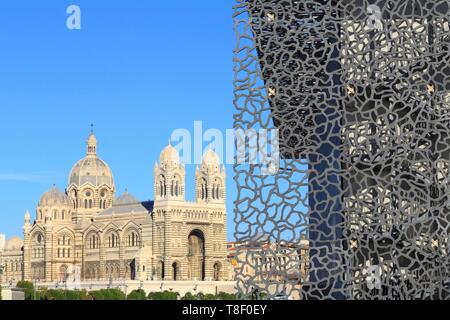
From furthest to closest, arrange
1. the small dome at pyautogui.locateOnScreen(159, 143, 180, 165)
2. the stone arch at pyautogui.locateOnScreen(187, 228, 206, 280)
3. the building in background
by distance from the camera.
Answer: the building in background < the stone arch at pyautogui.locateOnScreen(187, 228, 206, 280) < the small dome at pyautogui.locateOnScreen(159, 143, 180, 165)

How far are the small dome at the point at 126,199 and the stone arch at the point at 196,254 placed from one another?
5767 mm

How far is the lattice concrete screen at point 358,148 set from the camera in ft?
28.8

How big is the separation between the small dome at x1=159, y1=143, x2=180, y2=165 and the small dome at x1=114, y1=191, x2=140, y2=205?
18.0 ft

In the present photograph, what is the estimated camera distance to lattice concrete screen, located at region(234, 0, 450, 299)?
28.8ft

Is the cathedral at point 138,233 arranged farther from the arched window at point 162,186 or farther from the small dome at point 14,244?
the small dome at point 14,244

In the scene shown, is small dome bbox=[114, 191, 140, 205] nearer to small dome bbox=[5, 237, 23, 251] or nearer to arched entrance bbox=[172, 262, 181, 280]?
arched entrance bbox=[172, 262, 181, 280]

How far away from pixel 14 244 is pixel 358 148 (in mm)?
59097

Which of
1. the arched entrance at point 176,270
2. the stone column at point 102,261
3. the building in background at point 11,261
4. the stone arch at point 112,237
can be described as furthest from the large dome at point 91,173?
the arched entrance at point 176,270

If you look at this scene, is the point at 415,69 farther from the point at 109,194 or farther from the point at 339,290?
the point at 109,194

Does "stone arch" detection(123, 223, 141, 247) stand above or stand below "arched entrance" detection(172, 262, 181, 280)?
above

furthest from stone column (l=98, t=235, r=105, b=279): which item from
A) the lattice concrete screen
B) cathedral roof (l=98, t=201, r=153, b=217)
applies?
the lattice concrete screen

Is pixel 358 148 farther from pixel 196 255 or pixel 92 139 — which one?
pixel 92 139

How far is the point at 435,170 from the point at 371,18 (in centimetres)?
181

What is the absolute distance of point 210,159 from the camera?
56031 millimetres
